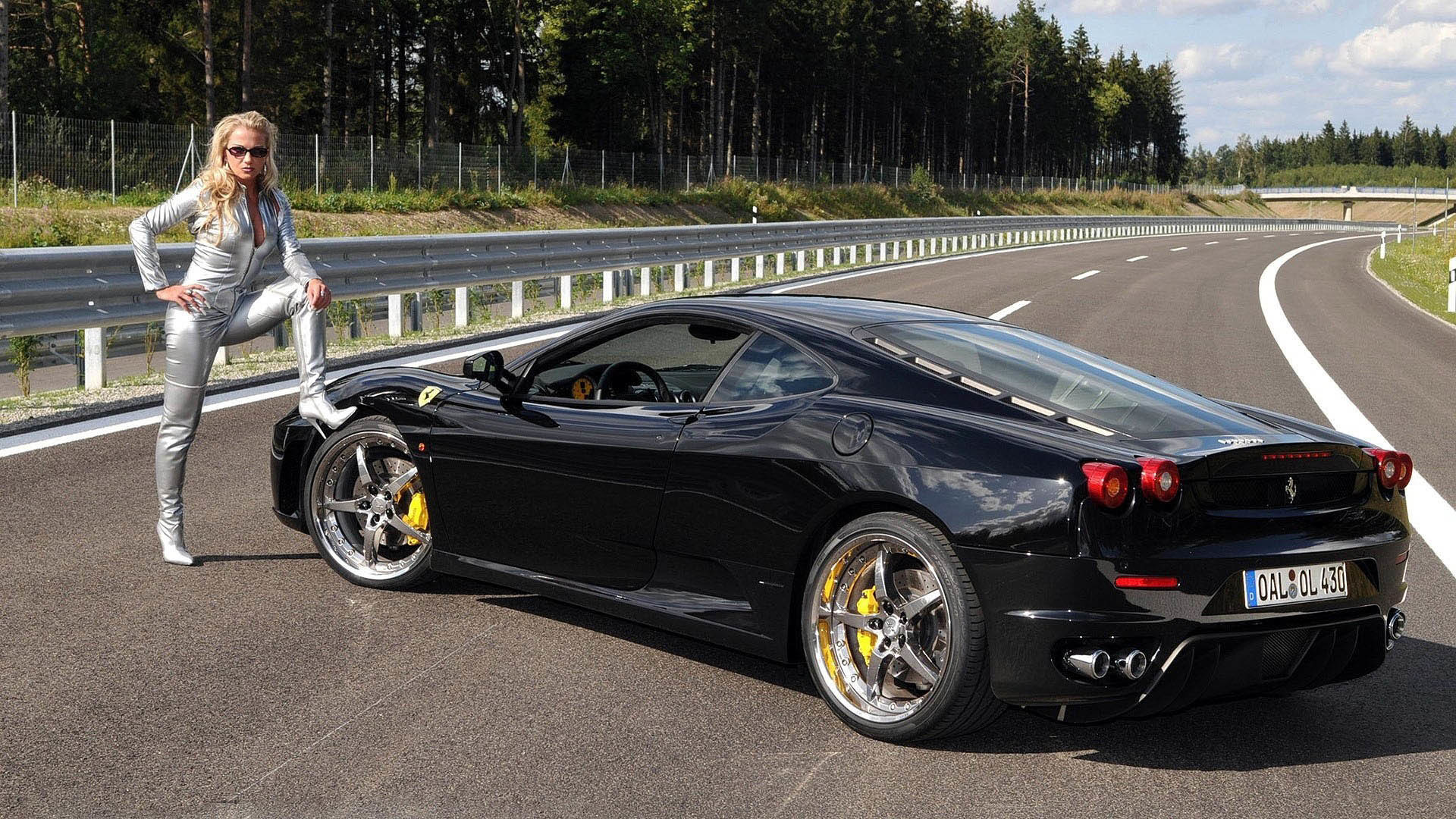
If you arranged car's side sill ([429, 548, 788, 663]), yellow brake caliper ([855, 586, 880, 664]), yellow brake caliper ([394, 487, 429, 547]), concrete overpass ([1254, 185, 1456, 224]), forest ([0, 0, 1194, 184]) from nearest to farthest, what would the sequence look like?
1. yellow brake caliper ([855, 586, 880, 664])
2. car's side sill ([429, 548, 788, 663])
3. yellow brake caliper ([394, 487, 429, 547])
4. forest ([0, 0, 1194, 184])
5. concrete overpass ([1254, 185, 1456, 224])

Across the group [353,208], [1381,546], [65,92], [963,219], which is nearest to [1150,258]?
[963,219]

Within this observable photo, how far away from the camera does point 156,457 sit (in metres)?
5.95

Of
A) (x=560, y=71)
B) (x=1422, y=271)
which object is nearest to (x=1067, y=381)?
(x=1422, y=271)

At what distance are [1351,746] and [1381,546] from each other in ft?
1.89

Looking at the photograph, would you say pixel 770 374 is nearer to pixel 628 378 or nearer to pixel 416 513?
pixel 628 378

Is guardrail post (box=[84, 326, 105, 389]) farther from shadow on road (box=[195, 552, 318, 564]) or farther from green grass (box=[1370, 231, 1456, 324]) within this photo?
green grass (box=[1370, 231, 1456, 324])

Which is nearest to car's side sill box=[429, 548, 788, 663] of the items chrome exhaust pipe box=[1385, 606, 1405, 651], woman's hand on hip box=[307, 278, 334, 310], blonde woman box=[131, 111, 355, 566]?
blonde woman box=[131, 111, 355, 566]

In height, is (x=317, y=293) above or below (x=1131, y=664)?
above

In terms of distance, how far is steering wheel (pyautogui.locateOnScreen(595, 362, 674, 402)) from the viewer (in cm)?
531

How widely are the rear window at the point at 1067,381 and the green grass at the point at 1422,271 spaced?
1856 cm

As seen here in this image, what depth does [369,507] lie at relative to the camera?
5730 millimetres

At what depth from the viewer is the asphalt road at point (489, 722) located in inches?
145

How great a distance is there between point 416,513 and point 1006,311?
14.8 metres

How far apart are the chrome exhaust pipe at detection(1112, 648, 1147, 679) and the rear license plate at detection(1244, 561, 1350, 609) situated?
1.09 ft
